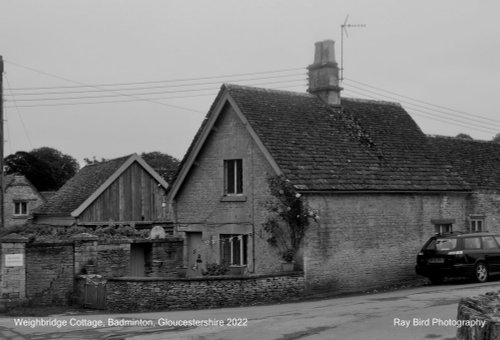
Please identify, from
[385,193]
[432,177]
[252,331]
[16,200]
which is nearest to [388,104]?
[432,177]

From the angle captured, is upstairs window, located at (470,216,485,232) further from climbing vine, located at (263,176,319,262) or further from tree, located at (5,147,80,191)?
tree, located at (5,147,80,191)

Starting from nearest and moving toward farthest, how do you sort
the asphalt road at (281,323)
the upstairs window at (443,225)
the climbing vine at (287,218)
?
1. the asphalt road at (281,323)
2. the climbing vine at (287,218)
3. the upstairs window at (443,225)

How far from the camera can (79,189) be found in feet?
120

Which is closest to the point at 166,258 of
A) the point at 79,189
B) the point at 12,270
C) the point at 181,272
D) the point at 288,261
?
the point at 181,272

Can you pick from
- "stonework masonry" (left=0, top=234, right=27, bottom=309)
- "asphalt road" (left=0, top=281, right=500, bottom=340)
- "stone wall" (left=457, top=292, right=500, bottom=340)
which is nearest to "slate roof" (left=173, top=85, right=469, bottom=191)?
"asphalt road" (left=0, top=281, right=500, bottom=340)

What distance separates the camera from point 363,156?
24422 mm

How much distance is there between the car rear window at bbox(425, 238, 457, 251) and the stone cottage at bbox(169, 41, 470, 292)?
1.74 m

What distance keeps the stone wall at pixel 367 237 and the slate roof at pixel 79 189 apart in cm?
1697

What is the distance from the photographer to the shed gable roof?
34.4 m

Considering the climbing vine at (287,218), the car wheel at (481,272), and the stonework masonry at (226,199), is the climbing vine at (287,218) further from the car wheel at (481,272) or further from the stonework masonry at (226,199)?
the car wheel at (481,272)

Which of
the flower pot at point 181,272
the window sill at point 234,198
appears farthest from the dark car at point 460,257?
the flower pot at point 181,272

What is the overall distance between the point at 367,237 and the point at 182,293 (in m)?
7.33

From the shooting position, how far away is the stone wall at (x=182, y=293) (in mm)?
18656

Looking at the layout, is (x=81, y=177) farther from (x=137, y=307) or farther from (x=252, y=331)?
(x=252, y=331)
